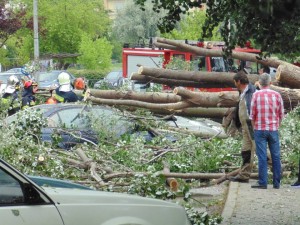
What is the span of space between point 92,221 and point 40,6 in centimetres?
4574

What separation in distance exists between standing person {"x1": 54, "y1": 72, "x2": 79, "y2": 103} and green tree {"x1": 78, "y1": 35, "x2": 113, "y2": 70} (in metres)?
26.5

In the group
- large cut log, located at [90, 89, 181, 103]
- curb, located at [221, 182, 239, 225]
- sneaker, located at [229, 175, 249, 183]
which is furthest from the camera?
large cut log, located at [90, 89, 181, 103]

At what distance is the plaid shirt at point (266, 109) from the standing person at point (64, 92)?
6300 millimetres

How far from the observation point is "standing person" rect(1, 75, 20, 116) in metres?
17.3

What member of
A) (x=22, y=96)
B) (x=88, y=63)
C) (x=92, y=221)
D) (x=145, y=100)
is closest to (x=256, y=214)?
(x=92, y=221)

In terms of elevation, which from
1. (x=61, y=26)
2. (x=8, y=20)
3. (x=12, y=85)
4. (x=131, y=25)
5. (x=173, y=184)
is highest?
(x=173, y=184)

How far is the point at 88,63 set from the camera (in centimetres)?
4794

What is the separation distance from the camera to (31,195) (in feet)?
20.3

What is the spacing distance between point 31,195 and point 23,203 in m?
0.09

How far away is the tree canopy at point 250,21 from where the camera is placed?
8516mm

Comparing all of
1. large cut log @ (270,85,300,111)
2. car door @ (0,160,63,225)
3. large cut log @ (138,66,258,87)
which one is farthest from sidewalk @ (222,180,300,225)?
car door @ (0,160,63,225)

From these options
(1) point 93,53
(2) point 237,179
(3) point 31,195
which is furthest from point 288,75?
(1) point 93,53

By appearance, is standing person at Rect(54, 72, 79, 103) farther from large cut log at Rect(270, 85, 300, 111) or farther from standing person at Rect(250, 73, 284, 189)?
standing person at Rect(250, 73, 284, 189)

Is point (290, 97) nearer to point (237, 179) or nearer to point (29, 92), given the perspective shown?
point (237, 179)
